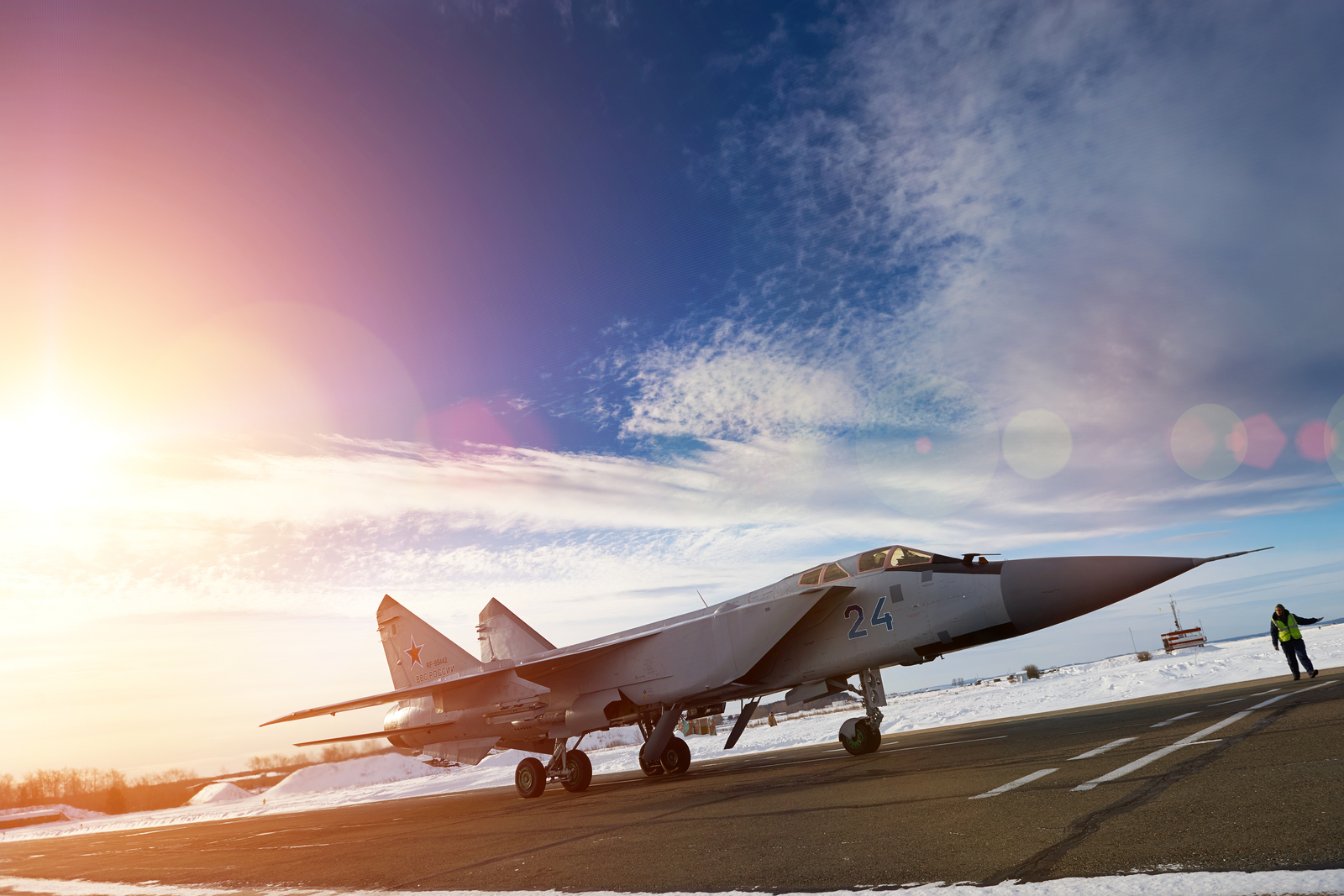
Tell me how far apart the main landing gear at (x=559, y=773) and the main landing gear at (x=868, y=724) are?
224 inches

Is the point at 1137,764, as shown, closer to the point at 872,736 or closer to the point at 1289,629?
the point at 872,736

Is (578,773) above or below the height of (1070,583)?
below

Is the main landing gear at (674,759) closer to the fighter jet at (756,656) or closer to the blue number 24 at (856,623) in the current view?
the fighter jet at (756,656)

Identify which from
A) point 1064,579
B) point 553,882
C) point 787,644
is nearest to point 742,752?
point 787,644

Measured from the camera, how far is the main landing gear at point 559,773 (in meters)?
15.0

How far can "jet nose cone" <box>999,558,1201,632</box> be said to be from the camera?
9633 mm

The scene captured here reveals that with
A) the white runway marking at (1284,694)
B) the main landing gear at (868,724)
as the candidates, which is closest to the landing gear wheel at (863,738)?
the main landing gear at (868,724)

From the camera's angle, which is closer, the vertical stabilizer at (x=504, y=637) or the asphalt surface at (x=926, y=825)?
the asphalt surface at (x=926, y=825)

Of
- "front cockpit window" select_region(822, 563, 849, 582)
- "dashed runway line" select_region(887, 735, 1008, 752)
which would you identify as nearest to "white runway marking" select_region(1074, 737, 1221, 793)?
"dashed runway line" select_region(887, 735, 1008, 752)

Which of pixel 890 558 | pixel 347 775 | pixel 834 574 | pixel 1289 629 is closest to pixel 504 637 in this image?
pixel 834 574

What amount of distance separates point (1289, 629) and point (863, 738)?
962 cm

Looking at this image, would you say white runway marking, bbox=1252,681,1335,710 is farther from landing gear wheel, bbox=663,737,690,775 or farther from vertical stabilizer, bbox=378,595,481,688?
vertical stabilizer, bbox=378,595,481,688

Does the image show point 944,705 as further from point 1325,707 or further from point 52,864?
point 52,864

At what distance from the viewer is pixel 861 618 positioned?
1220 cm
